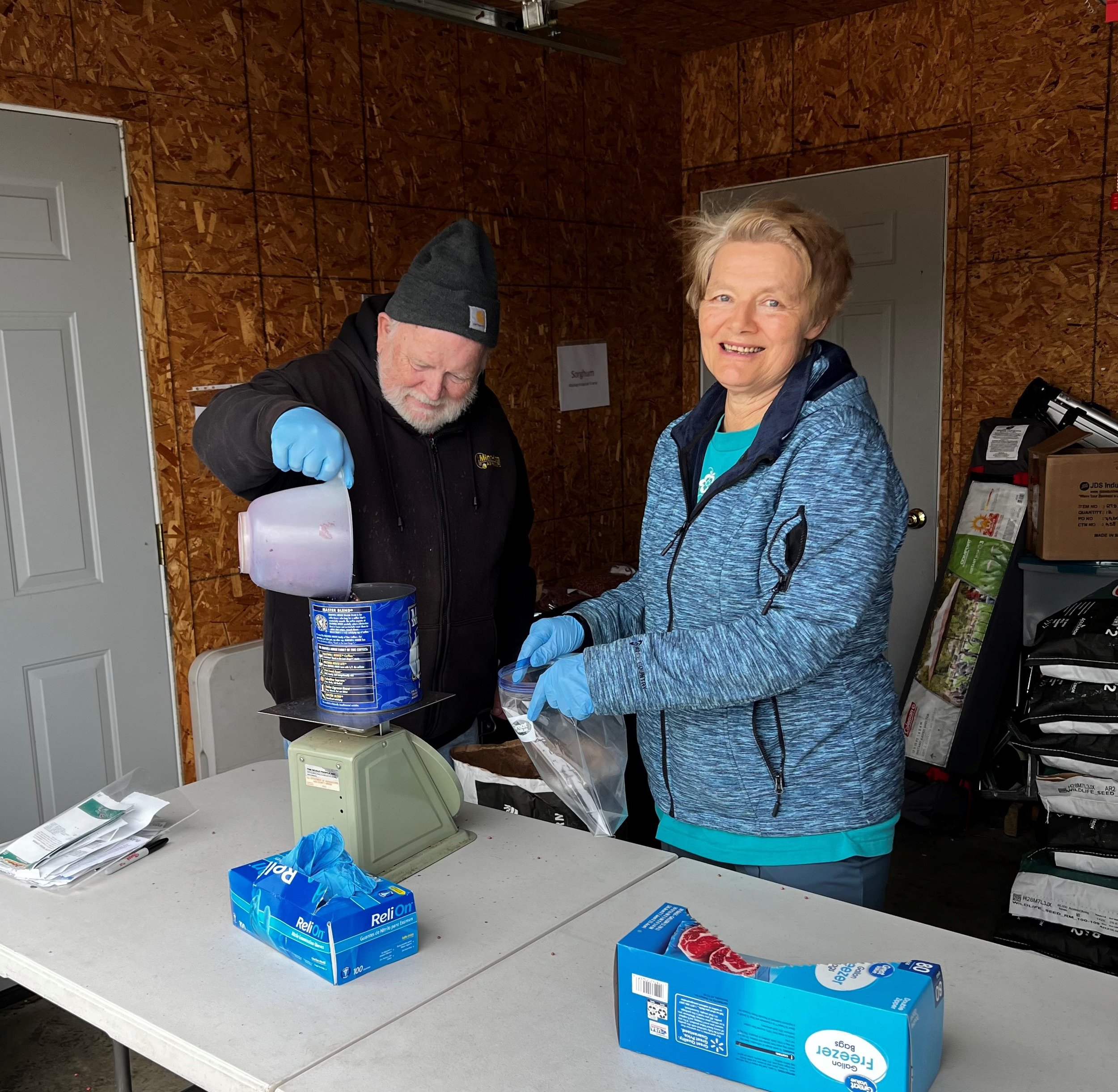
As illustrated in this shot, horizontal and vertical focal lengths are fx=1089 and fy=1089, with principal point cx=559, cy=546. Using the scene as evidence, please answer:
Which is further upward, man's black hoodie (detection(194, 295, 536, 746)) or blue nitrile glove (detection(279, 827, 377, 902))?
man's black hoodie (detection(194, 295, 536, 746))

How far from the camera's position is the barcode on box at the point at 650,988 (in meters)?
1.19

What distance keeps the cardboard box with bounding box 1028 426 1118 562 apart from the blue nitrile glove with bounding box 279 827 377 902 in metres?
2.81

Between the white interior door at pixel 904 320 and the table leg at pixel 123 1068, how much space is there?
11.0 feet

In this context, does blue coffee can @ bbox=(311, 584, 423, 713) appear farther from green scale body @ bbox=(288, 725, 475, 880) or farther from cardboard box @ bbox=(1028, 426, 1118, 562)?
cardboard box @ bbox=(1028, 426, 1118, 562)

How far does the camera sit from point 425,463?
228cm

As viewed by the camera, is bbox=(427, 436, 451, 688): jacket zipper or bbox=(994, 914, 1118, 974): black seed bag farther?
bbox=(994, 914, 1118, 974): black seed bag

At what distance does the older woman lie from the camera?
155 centimetres

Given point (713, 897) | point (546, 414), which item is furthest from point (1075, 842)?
point (546, 414)

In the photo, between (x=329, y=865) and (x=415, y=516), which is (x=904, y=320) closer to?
(x=415, y=516)

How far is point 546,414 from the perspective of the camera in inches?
173

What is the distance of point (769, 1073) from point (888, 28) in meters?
4.20

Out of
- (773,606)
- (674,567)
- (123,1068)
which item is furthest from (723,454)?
(123,1068)

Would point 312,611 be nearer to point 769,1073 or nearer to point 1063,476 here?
point 769,1073

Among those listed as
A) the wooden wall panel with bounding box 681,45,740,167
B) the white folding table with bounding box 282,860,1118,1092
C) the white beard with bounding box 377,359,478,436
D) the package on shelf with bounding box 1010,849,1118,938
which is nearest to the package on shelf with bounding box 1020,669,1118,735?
the package on shelf with bounding box 1010,849,1118,938
